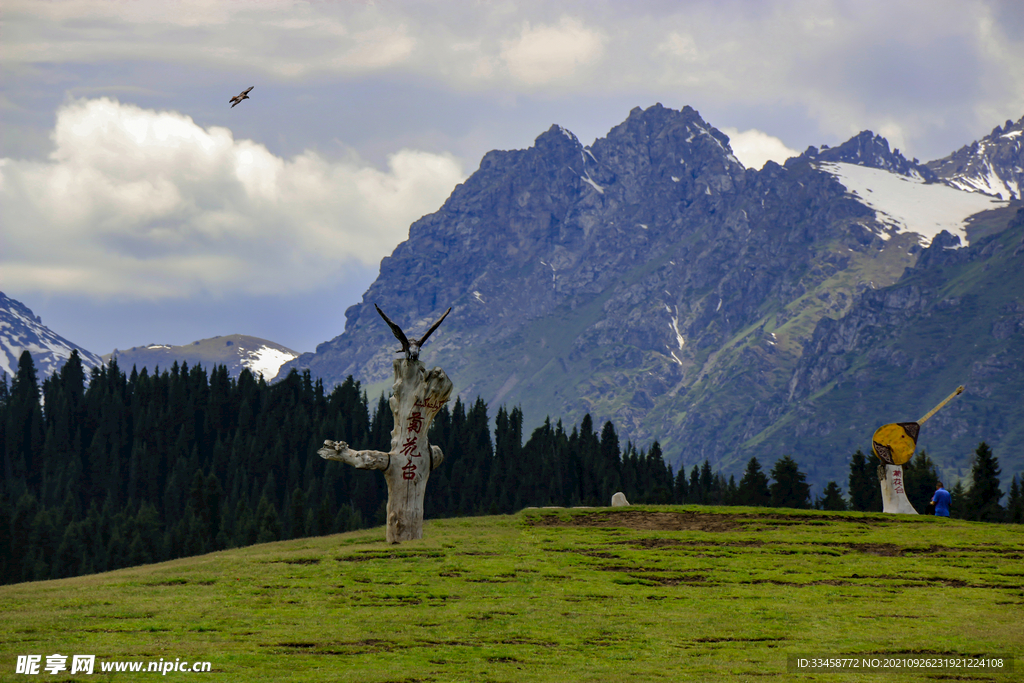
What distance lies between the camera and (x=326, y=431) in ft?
438

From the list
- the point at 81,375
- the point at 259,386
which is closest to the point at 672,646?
the point at 259,386

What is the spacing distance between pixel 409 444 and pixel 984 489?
54948 mm

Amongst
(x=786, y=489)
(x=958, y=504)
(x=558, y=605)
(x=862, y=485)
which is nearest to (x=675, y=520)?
(x=558, y=605)

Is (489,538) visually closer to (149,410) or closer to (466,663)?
(466,663)

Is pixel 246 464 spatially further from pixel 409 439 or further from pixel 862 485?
pixel 409 439

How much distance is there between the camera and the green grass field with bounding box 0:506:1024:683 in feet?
83.9

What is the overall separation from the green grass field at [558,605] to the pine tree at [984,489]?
82.6 feet

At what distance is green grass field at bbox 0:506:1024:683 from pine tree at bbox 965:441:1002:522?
25.2 metres

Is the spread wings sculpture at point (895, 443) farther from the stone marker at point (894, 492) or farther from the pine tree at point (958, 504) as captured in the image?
the pine tree at point (958, 504)

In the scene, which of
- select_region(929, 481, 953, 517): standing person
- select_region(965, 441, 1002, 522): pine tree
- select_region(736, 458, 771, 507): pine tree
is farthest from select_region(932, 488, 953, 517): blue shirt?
select_region(736, 458, 771, 507): pine tree

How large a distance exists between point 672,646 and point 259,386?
128 m

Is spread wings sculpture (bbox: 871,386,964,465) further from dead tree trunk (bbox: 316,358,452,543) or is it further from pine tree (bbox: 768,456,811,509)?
pine tree (bbox: 768,456,811,509)

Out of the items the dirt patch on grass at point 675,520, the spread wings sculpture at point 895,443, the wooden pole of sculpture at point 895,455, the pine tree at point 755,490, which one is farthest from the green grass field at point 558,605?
the pine tree at point 755,490

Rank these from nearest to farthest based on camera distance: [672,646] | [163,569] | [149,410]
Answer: [672,646]
[163,569]
[149,410]
